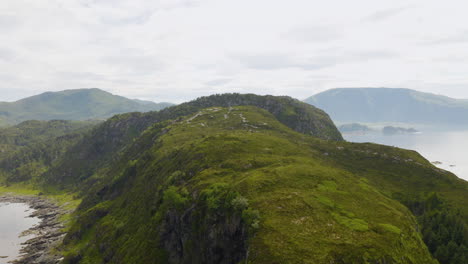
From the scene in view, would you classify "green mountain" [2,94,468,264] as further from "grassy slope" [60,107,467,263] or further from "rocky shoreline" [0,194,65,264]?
"rocky shoreline" [0,194,65,264]

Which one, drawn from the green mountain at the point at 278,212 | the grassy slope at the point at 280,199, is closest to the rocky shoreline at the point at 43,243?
the green mountain at the point at 278,212

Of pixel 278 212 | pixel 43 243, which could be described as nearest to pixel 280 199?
pixel 278 212

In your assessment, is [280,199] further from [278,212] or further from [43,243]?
[43,243]

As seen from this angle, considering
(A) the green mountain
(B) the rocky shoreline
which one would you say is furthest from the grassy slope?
(B) the rocky shoreline

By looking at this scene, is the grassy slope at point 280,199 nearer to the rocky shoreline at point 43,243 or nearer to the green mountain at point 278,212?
the green mountain at point 278,212

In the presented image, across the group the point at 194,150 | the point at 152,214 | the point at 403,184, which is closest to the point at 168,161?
the point at 194,150

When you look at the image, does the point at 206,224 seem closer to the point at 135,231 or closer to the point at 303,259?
the point at 303,259

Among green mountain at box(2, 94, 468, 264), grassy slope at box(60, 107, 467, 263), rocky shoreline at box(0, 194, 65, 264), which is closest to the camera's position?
grassy slope at box(60, 107, 467, 263)

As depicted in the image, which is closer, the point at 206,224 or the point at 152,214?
the point at 206,224

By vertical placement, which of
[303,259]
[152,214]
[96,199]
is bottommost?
[96,199]
